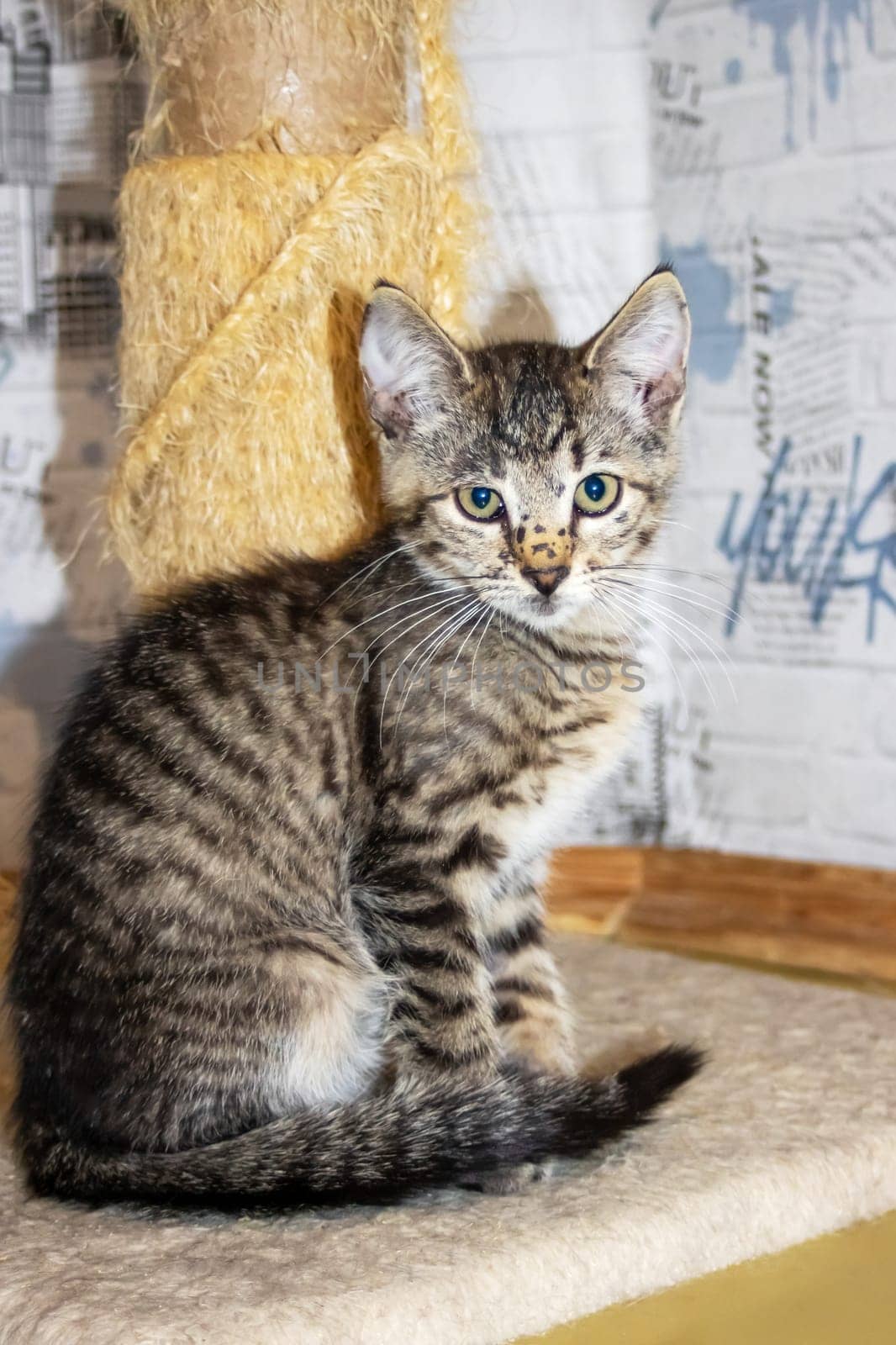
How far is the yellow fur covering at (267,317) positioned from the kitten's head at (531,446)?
143 mm

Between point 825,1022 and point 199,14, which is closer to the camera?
point 199,14

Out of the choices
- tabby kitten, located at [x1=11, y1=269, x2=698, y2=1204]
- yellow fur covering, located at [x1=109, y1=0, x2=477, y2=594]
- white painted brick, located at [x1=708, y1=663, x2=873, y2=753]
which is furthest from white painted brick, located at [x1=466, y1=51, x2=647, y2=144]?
white painted brick, located at [x1=708, y1=663, x2=873, y2=753]

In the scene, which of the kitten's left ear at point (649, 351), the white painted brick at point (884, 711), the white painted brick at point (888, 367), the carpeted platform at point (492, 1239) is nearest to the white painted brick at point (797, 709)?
the white painted brick at point (884, 711)

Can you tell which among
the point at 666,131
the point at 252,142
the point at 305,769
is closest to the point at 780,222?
the point at 666,131

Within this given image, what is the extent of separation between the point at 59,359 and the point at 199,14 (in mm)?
760

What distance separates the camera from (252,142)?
152 cm

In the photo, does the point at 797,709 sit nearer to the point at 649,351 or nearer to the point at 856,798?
the point at 856,798

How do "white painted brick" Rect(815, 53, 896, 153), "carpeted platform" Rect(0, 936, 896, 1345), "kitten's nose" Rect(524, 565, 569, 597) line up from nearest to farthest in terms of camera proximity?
1. "carpeted platform" Rect(0, 936, 896, 1345)
2. "kitten's nose" Rect(524, 565, 569, 597)
3. "white painted brick" Rect(815, 53, 896, 153)

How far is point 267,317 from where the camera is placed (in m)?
1.49

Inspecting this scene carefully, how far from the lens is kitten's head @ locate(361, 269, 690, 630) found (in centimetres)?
134

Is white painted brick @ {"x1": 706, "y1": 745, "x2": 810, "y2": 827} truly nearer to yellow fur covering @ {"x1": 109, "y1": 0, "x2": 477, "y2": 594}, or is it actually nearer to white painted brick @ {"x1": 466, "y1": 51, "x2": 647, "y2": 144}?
yellow fur covering @ {"x1": 109, "y1": 0, "x2": 477, "y2": 594}

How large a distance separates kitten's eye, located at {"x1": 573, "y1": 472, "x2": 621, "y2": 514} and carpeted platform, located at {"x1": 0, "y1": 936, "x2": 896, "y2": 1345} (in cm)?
63

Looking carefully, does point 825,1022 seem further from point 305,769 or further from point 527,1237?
point 305,769

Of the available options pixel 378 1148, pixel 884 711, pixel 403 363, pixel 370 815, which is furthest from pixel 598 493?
pixel 884 711
